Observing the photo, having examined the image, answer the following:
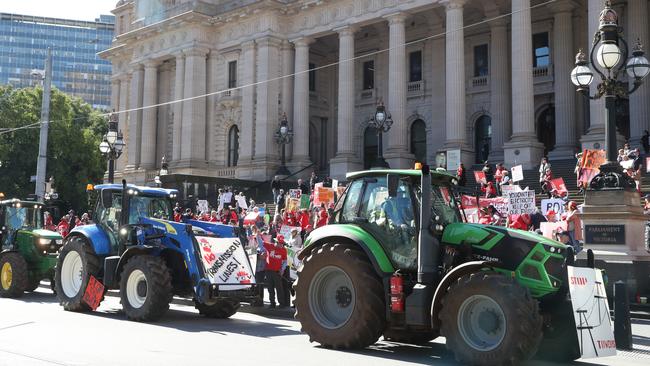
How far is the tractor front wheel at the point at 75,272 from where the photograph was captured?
1375 centimetres

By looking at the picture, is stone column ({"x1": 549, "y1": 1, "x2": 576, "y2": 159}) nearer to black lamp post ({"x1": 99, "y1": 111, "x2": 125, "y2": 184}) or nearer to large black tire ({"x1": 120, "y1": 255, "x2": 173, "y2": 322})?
black lamp post ({"x1": 99, "y1": 111, "x2": 125, "y2": 184})

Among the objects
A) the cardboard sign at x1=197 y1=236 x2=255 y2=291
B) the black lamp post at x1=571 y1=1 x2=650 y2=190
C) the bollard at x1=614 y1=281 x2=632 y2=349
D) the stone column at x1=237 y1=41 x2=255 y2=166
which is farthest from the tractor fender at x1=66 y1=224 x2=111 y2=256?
the stone column at x1=237 y1=41 x2=255 y2=166

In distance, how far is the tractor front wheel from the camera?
1375 cm

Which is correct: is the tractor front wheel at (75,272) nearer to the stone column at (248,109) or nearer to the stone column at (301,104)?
the stone column at (301,104)

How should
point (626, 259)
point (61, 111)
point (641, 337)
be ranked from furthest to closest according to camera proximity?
point (61, 111), point (626, 259), point (641, 337)

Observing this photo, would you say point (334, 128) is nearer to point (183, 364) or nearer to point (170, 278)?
point (170, 278)

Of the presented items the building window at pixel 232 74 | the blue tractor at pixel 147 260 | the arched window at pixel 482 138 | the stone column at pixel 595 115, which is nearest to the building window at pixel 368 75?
the arched window at pixel 482 138

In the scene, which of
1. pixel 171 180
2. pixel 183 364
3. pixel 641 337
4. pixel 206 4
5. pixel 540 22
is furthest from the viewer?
pixel 206 4

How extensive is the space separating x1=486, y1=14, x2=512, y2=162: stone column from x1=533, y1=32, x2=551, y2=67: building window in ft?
5.29

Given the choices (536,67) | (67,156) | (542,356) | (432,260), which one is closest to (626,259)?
(542,356)

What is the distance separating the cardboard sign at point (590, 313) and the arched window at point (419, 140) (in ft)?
109

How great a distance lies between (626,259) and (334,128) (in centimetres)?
3411

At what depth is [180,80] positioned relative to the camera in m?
46.1

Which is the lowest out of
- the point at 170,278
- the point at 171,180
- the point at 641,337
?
the point at 641,337
